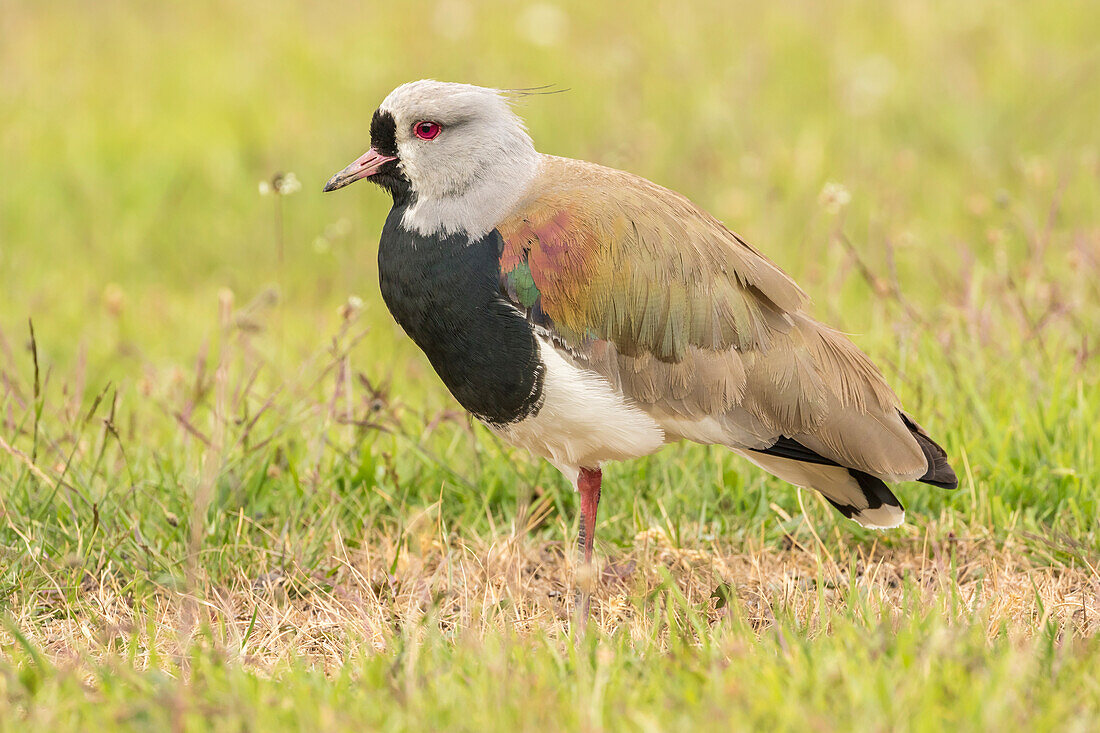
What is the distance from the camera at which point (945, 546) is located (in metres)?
3.99

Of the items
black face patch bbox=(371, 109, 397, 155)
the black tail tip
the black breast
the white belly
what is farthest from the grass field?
black face patch bbox=(371, 109, 397, 155)

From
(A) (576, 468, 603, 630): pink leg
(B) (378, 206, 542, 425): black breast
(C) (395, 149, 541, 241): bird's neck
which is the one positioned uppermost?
(C) (395, 149, 541, 241): bird's neck

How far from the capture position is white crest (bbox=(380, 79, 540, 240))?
359 centimetres

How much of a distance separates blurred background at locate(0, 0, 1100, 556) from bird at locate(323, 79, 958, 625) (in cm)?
58

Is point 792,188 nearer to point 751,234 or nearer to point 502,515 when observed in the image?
point 751,234

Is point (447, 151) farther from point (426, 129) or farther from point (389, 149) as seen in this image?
point (389, 149)

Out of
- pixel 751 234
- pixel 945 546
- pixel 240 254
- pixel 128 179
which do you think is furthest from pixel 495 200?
pixel 128 179

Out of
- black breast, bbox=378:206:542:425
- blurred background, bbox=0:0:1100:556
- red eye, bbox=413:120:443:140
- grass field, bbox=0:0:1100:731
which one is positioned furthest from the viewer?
blurred background, bbox=0:0:1100:556

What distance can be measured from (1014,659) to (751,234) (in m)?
4.55

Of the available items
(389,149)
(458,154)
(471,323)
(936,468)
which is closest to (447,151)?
(458,154)

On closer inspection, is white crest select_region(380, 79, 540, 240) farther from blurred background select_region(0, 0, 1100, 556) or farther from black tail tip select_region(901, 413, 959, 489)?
black tail tip select_region(901, 413, 959, 489)

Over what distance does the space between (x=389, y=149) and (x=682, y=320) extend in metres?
1.02

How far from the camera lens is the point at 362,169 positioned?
145 inches

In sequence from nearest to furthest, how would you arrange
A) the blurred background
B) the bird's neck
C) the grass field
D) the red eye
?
the grass field → the bird's neck → the red eye → the blurred background
